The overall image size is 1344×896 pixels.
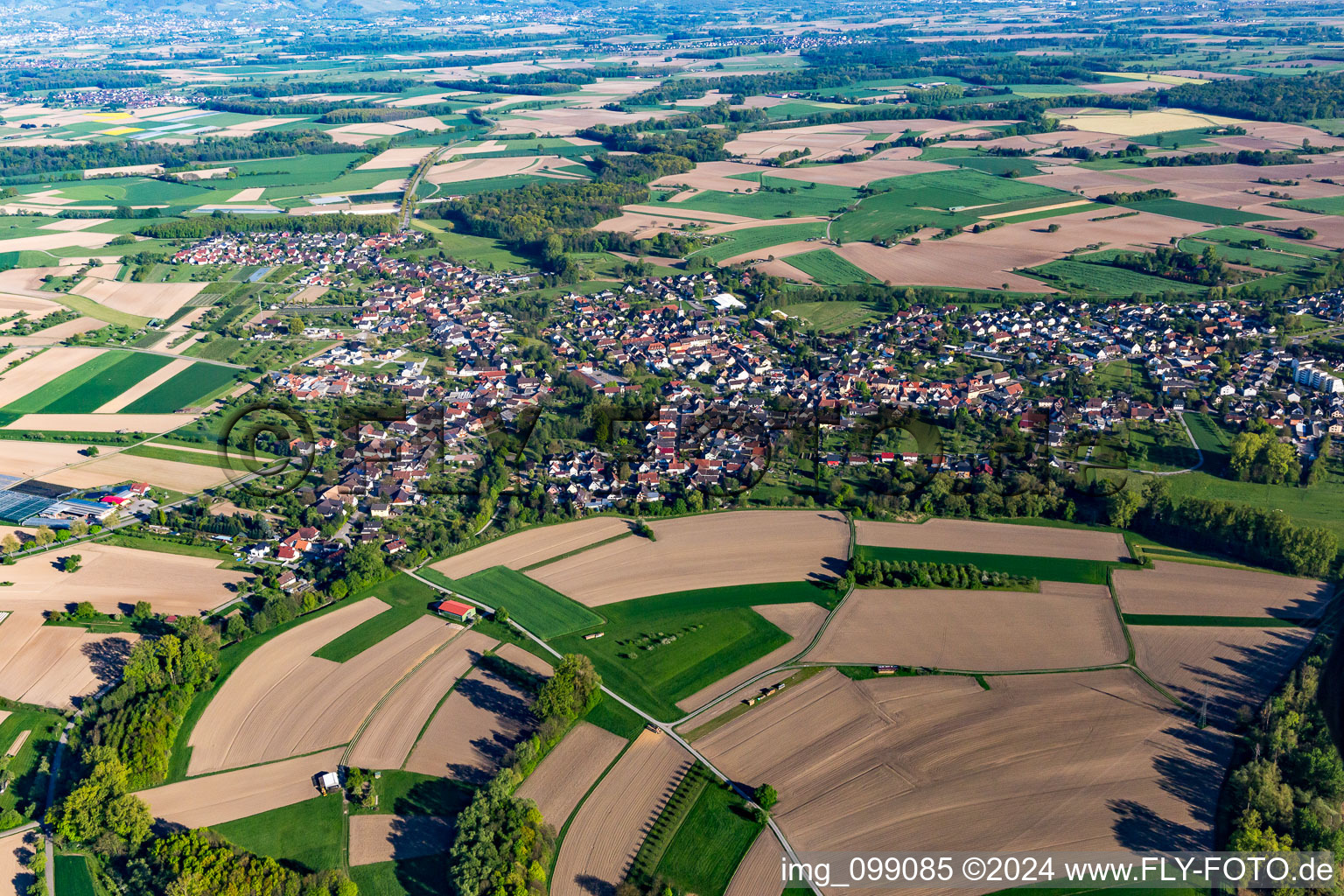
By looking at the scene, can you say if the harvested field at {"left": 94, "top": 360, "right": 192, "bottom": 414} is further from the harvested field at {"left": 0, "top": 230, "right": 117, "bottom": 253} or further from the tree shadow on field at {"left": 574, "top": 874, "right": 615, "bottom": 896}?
the tree shadow on field at {"left": 574, "top": 874, "right": 615, "bottom": 896}

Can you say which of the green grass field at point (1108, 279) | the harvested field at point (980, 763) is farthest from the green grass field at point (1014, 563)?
the green grass field at point (1108, 279)

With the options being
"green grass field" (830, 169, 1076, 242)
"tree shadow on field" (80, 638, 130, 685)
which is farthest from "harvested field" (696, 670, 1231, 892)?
"green grass field" (830, 169, 1076, 242)

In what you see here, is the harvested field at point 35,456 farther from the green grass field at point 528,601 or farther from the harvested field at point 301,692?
the green grass field at point 528,601

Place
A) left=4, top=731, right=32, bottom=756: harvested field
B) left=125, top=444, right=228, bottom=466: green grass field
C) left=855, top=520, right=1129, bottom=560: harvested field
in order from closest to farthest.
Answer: left=4, top=731, right=32, bottom=756: harvested field < left=855, top=520, right=1129, bottom=560: harvested field < left=125, top=444, right=228, bottom=466: green grass field

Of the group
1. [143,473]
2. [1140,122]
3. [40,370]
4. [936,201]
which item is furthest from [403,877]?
[1140,122]

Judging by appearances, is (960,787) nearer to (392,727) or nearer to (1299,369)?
(392,727)
